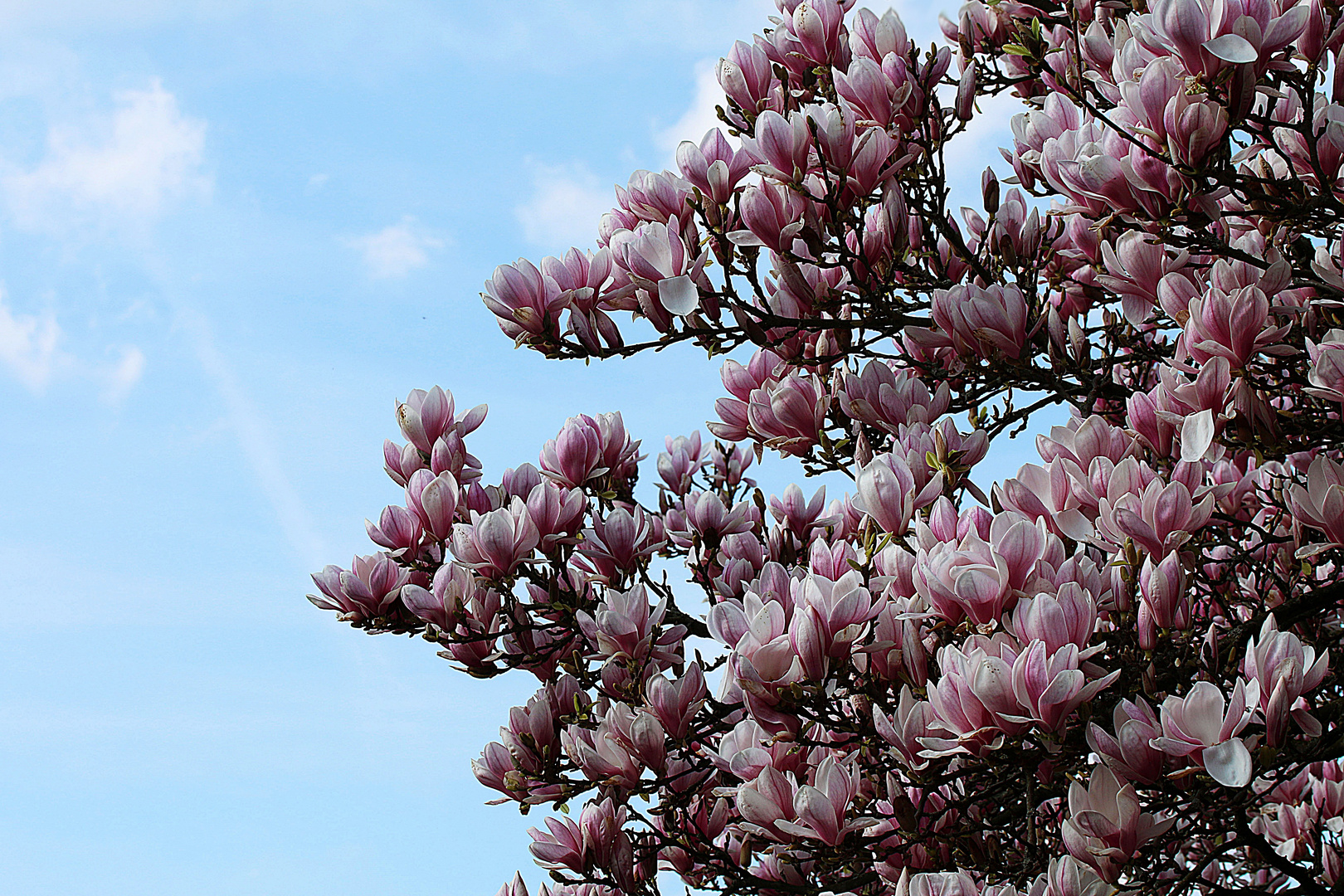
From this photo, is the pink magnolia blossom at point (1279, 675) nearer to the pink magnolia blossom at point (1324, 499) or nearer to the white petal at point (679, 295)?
the pink magnolia blossom at point (1324, 499)

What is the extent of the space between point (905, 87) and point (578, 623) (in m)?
1.88

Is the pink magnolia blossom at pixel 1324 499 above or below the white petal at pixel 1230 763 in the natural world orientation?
above

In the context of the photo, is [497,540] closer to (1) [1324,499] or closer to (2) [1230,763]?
(2) [1230,763]

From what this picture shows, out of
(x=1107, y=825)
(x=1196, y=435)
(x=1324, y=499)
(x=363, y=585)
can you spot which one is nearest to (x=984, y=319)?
(x=1196, y=435)

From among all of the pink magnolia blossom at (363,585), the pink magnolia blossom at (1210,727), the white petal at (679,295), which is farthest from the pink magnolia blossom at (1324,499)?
the pink magnolia blossom at (363,585)

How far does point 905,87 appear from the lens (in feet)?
11.7

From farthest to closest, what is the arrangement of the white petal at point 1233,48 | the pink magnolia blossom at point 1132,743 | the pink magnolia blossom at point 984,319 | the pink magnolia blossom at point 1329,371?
1. the pink magnolia blossom at point 984,319
2. the pink magnolia blossom at point 1329,371
3. the white petal at point 1233,48
4. the pink magnolia blossom at point 1132,743

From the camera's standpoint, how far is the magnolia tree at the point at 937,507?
2572mm

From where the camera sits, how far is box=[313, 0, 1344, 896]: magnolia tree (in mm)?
2572

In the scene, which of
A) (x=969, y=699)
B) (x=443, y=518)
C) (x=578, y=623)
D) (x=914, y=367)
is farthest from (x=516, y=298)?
(x=969, y=699)

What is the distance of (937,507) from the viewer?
279 cm

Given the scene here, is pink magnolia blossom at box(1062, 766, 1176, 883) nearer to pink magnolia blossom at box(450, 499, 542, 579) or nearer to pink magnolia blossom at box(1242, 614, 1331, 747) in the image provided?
pink magnolia blossom at box(1242, 614, 1331, 747)

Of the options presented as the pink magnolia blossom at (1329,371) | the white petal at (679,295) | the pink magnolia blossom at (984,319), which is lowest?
the pink magnolia blossom at (1329,371)

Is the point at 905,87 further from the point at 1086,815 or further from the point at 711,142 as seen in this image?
the point at 1086,815
